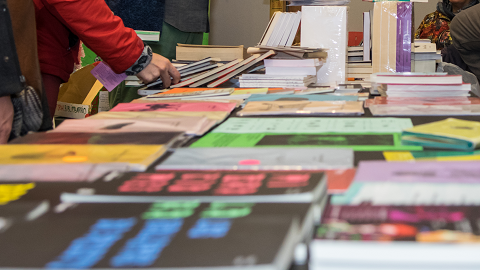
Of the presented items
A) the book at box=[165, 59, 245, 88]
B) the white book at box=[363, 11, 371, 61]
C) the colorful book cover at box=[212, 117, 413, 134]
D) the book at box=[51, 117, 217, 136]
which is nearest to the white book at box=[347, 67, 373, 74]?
the white book at box=[363, 11, 371, 61]

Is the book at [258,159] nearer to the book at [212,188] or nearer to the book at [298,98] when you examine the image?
the book at [212,188]

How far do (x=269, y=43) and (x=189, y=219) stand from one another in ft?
5.73

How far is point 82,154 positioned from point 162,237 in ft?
1.15

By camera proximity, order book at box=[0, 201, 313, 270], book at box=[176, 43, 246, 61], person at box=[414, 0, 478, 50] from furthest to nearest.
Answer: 1. person at box=[414, 0, 478, 50]
2. book at box=[176, 43, 246, 61]
3. book at box=[0, 201, 313, 270]

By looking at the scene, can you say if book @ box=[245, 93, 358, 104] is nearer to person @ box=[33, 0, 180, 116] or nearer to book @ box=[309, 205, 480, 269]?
person @ box=[33, 0, 180, 116]

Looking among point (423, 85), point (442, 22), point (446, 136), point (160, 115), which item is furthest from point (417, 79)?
point (442, 22)

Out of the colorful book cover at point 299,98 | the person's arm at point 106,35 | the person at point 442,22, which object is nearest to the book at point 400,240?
the colorful book cover at point 299,98

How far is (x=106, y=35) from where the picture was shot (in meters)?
1.48

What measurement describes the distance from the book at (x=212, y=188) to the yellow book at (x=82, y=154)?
84 mm

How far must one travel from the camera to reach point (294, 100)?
4.00ft

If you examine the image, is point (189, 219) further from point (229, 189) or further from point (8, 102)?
point (8, 102)

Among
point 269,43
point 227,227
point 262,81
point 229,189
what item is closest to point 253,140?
point 229,189

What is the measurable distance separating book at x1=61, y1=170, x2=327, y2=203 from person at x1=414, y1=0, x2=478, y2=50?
359 cm

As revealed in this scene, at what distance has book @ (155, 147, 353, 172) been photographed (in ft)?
1.95
